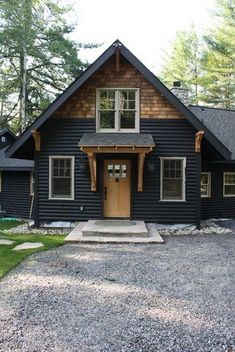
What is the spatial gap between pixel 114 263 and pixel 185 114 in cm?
555

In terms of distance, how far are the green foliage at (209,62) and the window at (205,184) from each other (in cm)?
1617

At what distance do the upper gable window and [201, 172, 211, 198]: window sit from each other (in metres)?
4.37

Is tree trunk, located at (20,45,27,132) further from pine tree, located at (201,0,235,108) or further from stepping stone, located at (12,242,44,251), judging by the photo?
stepping stone, located at (12,242,44,251)

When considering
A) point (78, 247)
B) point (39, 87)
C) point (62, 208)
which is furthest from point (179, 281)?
point (39, 87)

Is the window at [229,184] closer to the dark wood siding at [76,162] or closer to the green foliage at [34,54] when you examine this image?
the dark wood siding at [76,162]

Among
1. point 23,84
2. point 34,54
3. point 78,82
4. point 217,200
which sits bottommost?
point 217,200

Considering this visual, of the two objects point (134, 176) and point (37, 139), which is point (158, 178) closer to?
point (134, 176)

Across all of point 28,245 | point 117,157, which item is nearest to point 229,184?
point 117,157

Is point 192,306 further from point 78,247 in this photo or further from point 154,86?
point 154,86

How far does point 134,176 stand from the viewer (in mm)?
11633

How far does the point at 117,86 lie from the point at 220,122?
7379 millimetres

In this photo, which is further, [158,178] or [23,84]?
[23,84]

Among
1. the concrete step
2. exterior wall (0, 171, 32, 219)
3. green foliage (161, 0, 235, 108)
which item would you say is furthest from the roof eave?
green foliage (161, 0, 235, 108)

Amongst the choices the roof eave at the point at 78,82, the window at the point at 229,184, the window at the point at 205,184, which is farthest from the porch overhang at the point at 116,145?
the window at the point at 229,184
